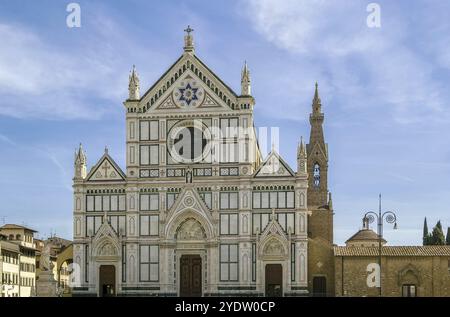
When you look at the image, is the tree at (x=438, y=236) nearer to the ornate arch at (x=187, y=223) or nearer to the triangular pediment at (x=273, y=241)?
the triangular pediment at (x=273, y=241)

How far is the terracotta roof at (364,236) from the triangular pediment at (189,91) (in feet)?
125

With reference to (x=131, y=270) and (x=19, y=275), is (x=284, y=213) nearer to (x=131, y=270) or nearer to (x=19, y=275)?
(x=131, y=270)

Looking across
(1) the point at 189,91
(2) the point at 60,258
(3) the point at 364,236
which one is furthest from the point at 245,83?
(3) the point at 364,236

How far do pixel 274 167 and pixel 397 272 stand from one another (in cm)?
1191

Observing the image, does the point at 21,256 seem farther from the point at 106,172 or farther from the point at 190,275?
the point at 190,275

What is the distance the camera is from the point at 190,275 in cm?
6119

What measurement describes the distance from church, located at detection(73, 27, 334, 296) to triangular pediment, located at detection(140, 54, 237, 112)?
0.08 m

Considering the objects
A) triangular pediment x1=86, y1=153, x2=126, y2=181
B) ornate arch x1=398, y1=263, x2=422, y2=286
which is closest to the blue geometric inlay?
triangular pediment x1=86, y1=153, x2=126, y2=181

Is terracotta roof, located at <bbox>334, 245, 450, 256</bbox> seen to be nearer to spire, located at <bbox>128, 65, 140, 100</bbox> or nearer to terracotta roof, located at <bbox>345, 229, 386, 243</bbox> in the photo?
spire, located at <bbox>128, 65, 140, 100</bbox>

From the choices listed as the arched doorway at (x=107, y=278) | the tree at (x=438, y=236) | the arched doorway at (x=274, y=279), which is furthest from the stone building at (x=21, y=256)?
the tree at (x=438, y=236)

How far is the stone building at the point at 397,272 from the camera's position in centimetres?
5744

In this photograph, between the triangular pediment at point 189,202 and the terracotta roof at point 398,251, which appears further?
the triangular pediment at point 189,202

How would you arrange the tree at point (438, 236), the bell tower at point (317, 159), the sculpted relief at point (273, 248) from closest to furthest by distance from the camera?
the sculpted relief at point (273, 248) < the tree at point (438, 236) < the bell tower at point (317, 159)

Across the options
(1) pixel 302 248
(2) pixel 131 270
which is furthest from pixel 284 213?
(2) pixel 131 270
